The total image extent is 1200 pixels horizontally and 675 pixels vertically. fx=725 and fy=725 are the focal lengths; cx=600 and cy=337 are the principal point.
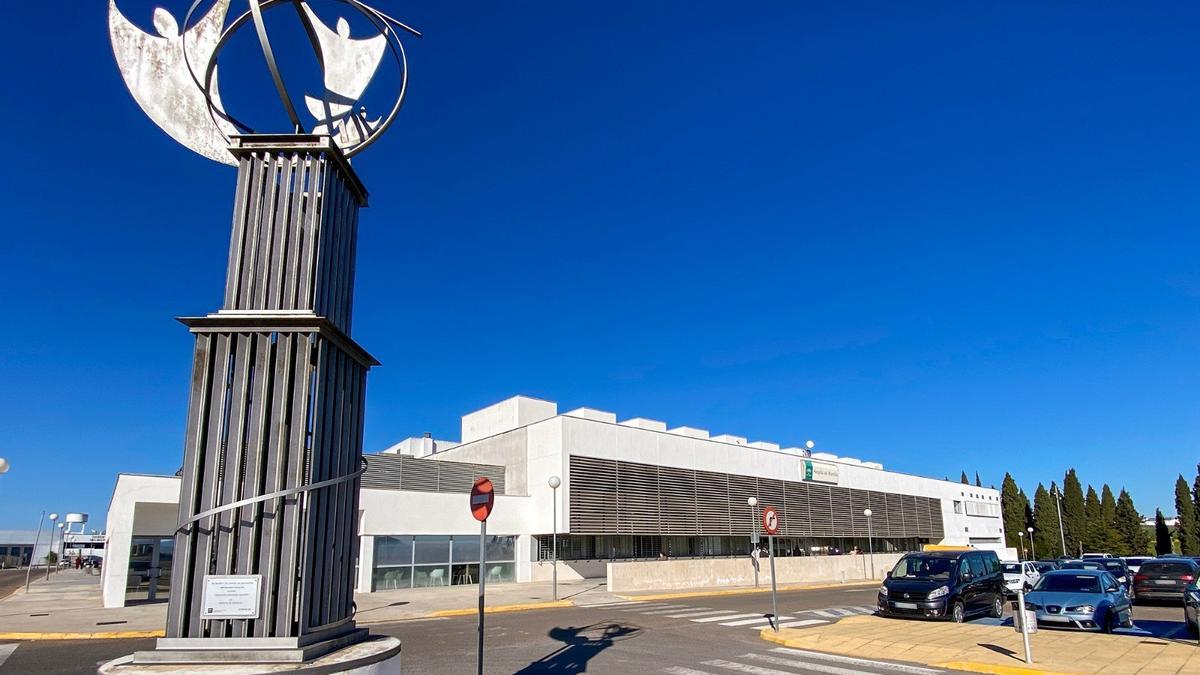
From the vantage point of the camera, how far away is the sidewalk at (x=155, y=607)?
53.1ft

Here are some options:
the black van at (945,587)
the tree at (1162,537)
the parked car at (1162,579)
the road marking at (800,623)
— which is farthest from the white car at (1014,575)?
the tree at (1162,537)

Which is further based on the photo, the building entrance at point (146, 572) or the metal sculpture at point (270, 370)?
the building entrance at point (146, 572)

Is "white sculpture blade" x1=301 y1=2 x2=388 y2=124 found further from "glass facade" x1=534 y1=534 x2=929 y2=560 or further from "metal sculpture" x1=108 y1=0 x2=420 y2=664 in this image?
"glass facade" x1=534 y1=534 x2=929 y2=560

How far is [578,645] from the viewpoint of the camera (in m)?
13.7

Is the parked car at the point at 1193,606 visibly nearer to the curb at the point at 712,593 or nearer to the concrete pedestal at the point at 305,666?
the concrete pedestal at the point at 305,666

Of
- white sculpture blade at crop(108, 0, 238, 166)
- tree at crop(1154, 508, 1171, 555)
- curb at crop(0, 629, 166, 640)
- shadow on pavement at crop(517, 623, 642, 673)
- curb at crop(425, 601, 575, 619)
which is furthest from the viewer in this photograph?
tree at crop(1154, 508, 1171, 555)

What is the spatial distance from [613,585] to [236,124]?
24.1m

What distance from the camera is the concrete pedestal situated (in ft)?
16.9

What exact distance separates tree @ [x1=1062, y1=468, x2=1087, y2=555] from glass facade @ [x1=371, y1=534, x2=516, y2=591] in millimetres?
73344

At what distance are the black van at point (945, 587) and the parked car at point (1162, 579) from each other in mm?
7651

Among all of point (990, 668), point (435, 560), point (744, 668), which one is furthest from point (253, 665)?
point (435, 560)

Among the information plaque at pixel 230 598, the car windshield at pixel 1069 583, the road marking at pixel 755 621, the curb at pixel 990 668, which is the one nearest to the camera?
the information plaque at pixel 230 598

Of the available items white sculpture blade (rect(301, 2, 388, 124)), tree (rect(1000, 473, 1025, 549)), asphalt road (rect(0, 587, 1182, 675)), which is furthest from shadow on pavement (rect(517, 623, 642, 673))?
tree (rect(1000, 473, 1025, 549))

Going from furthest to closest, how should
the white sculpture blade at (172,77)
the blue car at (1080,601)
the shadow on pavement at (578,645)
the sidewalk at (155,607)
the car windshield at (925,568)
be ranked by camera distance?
1. the car windshield at (925,568)
2. the sidewalk at (155,607)
3. the blue car at (1080,601)
4. the shadow on pavement at (578,645)
5. the white sculpture blade at (172,77)
